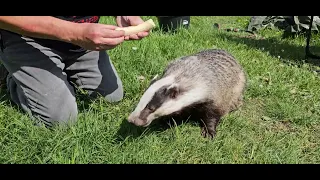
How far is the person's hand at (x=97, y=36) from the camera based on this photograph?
8.88 feet

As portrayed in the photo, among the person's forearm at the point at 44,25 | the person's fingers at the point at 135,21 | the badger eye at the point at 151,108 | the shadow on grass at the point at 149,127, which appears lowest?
the shadow on grass at the point at 149,127

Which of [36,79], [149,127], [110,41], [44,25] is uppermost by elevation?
[44,25]

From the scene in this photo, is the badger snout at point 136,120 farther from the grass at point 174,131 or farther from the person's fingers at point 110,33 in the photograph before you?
the person's fingers at point 110,33

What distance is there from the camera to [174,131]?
3.10 metres

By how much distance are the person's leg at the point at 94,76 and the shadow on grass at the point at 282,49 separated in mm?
2444

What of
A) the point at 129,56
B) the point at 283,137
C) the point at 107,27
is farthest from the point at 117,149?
the point at 129,56

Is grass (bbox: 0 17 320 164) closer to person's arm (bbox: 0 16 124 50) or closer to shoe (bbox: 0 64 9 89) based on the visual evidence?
shoe (bbox: 0 64 9 89)

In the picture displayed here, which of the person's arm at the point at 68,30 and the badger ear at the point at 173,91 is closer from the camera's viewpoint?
the person's arm at the point at 68,30

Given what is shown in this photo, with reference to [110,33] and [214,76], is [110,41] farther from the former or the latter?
[214,76]

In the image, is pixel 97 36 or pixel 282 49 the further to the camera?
pixel 282 49

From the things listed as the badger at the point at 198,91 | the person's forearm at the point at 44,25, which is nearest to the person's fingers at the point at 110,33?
the person's forearm at the point at 44,25

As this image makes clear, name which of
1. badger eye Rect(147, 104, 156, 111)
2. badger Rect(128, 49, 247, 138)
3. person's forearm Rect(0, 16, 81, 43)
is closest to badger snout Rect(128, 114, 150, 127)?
badger Rect(128, 49, 247, 138)

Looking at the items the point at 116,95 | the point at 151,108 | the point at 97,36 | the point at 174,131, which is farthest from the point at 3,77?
the point at 174,131

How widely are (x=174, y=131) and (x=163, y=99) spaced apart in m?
0.28
